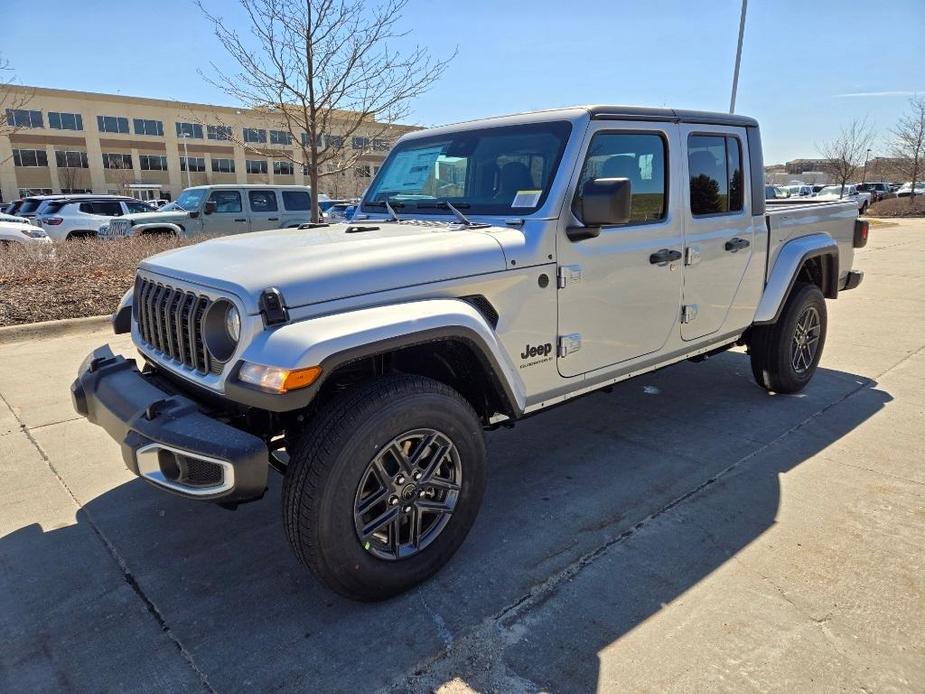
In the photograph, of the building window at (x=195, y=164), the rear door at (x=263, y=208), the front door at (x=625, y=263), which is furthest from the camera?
the building window at (x=195, y=164)

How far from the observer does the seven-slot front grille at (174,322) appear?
262 cm

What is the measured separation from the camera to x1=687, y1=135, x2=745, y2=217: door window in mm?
3887

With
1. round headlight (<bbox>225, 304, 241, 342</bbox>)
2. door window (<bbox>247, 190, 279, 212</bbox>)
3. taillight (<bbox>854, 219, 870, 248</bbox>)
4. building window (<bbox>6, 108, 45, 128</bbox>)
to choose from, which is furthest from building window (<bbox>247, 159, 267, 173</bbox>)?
round headlight (<bbox>225, 304, 241, 342</bbox>)

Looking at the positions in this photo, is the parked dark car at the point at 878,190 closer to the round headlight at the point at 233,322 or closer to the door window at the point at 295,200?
the door window at the point at 295,200

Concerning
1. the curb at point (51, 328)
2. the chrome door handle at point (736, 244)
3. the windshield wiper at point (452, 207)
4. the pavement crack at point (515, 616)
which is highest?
the windshield wiper at point (452, 207)

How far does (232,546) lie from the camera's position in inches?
121

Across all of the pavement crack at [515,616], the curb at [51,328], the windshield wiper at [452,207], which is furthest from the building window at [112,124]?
Answer: the pavement crack at [515,616]

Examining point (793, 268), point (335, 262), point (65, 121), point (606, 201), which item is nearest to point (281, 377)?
point (335, 262)

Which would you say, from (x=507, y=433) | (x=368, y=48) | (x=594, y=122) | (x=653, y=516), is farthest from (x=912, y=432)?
(x=368, y=48)

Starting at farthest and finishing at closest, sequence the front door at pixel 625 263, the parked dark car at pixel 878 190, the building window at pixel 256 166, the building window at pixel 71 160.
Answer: the building window at pixel 256 166
the building window at pixel 71 160
the parked dark car at pixel 878 190
the front door at pixel 625 263

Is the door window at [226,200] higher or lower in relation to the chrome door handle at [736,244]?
higher

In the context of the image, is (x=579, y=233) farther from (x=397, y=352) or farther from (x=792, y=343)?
(x=792, y=343)

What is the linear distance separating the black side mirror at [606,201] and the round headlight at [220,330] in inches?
64.3

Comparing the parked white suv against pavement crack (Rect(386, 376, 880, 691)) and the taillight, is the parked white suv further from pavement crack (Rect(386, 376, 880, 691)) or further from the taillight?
pavement crack (Rect(386, 376, 880, 691))
